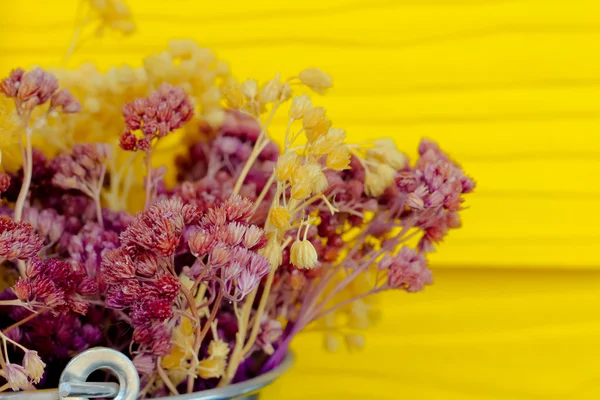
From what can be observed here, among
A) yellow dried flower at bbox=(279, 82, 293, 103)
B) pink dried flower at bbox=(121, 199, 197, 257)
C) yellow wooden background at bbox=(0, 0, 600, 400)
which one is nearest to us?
pink dried flower at bbox=(121, 199, 197, 257)

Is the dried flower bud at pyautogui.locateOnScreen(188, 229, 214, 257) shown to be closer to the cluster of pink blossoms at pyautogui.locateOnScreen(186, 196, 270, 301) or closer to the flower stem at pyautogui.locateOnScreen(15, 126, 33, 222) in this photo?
the cluster of pink blossoms at pyautogui.locateOnScreen(186, 196, 270, 301)

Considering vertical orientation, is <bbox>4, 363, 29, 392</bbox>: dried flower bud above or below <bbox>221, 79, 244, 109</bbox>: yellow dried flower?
below

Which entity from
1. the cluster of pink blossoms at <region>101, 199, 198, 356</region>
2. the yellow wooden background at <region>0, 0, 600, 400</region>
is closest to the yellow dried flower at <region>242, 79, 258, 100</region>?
the cluster of pink blossoms at <region>101, 199, 198, 356</region>

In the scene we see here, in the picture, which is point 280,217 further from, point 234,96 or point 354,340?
point 354,340

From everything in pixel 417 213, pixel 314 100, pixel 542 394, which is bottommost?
pixel 542 394

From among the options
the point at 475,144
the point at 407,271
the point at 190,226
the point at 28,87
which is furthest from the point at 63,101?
the point at 475,144

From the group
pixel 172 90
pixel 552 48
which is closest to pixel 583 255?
pixel 552 48

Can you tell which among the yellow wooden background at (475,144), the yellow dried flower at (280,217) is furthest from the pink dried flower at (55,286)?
the yellow wooden background at (475,144)

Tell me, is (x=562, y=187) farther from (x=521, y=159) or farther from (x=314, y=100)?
(x=314, y=100)
